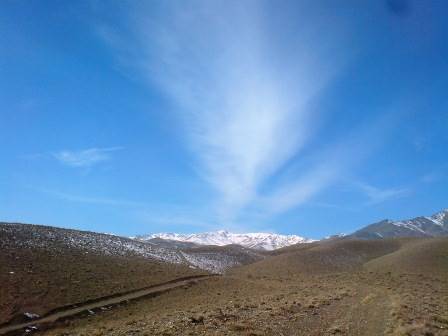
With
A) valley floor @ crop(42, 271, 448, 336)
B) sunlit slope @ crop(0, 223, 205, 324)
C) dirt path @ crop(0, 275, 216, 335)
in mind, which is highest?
sunlit slope @ crop(0, 223, 205, 324)

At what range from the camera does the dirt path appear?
32.0 meters

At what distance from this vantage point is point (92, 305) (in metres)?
39.1

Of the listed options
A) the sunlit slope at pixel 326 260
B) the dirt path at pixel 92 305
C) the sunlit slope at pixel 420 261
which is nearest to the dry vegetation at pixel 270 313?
the dirt path at pixel 92 305

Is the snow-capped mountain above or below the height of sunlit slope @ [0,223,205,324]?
above

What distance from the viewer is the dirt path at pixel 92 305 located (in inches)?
1261

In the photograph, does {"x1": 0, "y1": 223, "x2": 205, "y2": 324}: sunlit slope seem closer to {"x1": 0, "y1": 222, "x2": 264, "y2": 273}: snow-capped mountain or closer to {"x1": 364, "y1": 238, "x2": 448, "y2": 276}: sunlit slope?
{"x1": 0, "y1": 222, "x2": 264, "y2": 273}: snow-capped mountain

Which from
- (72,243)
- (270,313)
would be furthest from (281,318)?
(72,243)

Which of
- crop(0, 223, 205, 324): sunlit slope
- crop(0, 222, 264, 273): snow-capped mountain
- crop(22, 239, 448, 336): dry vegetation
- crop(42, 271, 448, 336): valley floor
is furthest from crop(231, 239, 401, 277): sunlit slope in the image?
crop(42, 271, 448, 336): valley floor

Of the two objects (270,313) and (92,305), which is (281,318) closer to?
(270,313)

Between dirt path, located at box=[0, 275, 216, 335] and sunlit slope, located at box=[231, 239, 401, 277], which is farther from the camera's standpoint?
sunlit slope, located at box=[231, 239, 401, 277]

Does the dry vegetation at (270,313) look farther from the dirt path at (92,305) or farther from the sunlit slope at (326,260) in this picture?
the sunlit slope at (326,260)

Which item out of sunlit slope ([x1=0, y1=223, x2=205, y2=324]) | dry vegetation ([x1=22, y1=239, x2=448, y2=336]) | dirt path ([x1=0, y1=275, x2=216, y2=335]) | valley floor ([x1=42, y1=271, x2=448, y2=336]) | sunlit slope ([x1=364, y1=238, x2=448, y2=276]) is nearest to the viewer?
valley floor ([x1=42, y1=271, x2=448, y2=336])

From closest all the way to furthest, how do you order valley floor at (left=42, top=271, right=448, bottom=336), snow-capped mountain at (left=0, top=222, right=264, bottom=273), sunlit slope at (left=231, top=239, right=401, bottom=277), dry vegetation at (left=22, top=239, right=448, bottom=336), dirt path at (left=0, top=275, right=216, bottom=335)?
valley floor at (left=42, top=271, right=448, bottom=336)
dry vegetation at (left=22, top=239, right=448, bottom=336)
dirt path at (left=0, top=275, right=216, bottom=335)
snow-capped mountain at (left=0, top=222, right=264, bottom=273)
sunlit slope at (left=231, top=239, right=401, bottom=277)

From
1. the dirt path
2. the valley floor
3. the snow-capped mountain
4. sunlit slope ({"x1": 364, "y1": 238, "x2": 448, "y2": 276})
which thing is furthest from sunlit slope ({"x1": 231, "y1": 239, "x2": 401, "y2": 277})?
the valley floor
